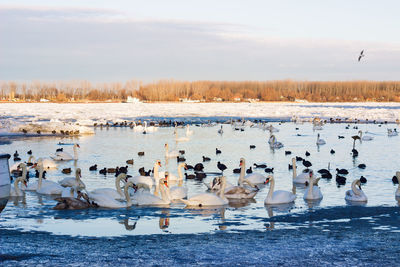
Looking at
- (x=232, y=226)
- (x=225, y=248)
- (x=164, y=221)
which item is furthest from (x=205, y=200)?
(x=225, y=248)

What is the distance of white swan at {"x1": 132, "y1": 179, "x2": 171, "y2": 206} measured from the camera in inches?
463

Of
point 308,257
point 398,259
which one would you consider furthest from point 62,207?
point 398,259

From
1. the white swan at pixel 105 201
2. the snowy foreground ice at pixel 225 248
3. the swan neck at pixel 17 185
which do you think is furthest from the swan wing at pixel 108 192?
the snowy foreground ice at pixel 225 248

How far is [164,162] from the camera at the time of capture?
19438mm

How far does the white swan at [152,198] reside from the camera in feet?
38.6

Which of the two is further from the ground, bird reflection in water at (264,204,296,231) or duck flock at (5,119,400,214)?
duck flock at (5,119,400,214)

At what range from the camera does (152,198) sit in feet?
Answer: 38.6

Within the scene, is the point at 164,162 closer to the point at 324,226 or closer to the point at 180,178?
the point at 180,178

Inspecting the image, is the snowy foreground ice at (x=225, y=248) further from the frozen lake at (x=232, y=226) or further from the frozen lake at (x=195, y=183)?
the frozen lake at (x=195, y=183)

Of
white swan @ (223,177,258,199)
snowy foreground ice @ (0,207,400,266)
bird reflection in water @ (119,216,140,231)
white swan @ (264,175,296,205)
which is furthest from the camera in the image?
white swan @ (223,177,258,199)

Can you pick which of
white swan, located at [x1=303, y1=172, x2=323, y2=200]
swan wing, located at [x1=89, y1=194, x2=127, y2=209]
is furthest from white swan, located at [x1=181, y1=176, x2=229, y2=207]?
white swan, located at [x1=303, y1=172, x2=323, y2=200]

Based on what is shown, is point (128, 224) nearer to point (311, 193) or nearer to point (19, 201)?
point (19, 201)

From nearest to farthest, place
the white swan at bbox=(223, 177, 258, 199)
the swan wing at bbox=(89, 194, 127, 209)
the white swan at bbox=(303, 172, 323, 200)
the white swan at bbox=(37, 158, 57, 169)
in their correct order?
1. the swan wing at bbox=(89, 194, 127, 209)
2. the white swan at bbox=(303, 172, 323, 200)
3. the white swan at bbox=(223, 177, 258, 199)
4. the white swan at bbox=(37, 158, 57, 169)

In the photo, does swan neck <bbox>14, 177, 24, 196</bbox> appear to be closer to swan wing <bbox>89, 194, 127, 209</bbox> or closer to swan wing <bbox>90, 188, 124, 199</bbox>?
swan wing <bbox>90, 188, 124, 199</bbox>
